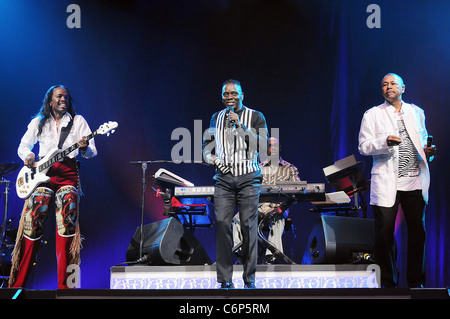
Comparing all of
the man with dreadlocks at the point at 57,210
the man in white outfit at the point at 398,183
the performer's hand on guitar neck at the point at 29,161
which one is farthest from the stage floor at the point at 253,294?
the performer's hand on guitar neck at the point at 29,161

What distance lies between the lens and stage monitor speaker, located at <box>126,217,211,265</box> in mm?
4734

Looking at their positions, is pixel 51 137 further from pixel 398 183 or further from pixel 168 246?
pixel 398 183

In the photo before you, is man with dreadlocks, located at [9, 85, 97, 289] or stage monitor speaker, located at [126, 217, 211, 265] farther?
stage monitor speaker, located at [126, 217, 211, 265]

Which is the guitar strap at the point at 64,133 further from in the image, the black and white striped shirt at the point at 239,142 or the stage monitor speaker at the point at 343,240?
the stage monitor speaker at the point at 343,240

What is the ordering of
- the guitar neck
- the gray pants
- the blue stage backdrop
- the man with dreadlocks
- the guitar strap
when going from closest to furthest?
the gray pants
the man with dreadlocks
the guitar neck
the guitar strap
the blue stage backdrop

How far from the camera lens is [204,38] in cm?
718

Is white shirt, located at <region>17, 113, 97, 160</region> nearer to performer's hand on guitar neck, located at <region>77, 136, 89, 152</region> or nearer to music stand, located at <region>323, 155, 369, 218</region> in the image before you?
performer's hand on guitar neck, located at <region>77, 136, 89, 152</region>

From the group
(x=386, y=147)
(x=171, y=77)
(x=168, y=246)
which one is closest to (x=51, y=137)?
(x=168, y=246)

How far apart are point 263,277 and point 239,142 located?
49.8 inches

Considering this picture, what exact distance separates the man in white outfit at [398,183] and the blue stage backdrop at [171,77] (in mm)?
2519

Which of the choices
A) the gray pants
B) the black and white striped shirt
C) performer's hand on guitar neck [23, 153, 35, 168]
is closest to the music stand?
the black and white striped shirt

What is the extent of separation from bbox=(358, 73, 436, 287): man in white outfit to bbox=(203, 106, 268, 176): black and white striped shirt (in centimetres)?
96

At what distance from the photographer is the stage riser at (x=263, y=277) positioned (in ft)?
14.0
